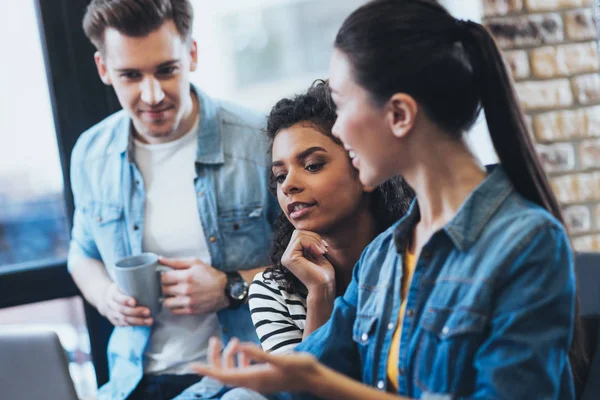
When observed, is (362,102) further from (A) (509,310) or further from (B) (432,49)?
(A) (509,310)

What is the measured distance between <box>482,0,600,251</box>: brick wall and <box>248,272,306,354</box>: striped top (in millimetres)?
1144

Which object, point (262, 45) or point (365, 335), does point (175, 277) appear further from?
point (262, 45)

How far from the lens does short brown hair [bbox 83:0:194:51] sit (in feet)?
5.49

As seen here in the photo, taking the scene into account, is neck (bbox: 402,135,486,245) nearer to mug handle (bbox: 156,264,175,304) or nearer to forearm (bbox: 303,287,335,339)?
forearm (bbox: 303,287,335,339)

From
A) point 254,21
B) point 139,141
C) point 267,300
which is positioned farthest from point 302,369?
point 254,21

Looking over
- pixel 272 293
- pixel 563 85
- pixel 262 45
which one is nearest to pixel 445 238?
pixel 272 293

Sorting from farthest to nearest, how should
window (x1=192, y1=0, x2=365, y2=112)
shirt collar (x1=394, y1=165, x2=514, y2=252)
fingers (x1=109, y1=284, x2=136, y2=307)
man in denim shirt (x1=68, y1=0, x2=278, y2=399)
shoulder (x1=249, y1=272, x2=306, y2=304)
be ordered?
window (x1=192, y1=0, x2=365, y2=112), man in denim shirt (x1=68, y1=0, x2=278, y2=399), fingers (x1=109, y1=284, x2=136, y2=307), shoulder (x1=249, y1=272, x2=306, y2=304), shirt collar (x1=394, y1=165, x2=514, y2=252)

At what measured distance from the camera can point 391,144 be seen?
939mm

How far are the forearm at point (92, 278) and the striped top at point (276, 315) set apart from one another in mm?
648

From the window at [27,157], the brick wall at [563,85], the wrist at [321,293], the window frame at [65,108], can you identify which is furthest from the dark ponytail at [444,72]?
the window at [27,157]

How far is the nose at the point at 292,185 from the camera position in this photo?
1.29 m

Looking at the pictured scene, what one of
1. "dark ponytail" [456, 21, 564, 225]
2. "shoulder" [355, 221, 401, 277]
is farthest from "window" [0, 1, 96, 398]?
"dark ponytail" [456, 21, 564, 225]

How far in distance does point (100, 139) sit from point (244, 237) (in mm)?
517

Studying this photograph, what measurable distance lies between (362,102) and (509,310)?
13.3 inches
